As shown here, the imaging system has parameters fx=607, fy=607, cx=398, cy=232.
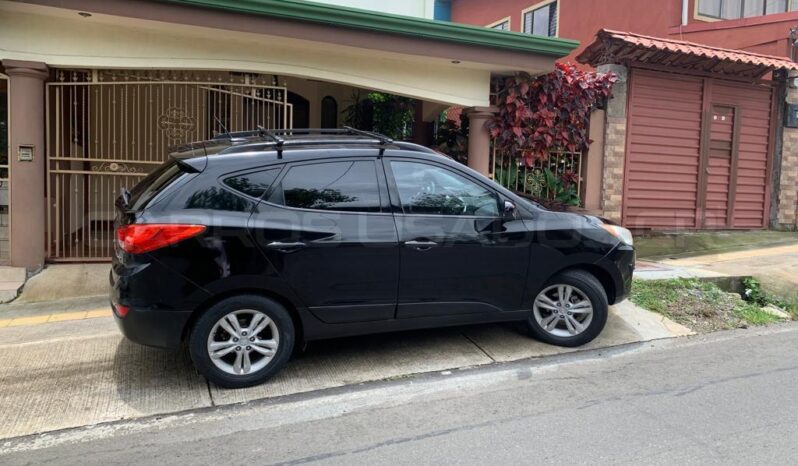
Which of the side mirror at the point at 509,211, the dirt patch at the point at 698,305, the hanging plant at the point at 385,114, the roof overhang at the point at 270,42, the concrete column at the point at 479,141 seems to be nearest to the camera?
the side mirror at the point at 509,211

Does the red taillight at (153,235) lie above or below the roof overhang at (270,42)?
below

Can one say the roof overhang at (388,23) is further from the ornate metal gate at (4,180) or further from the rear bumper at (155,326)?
the rear bumper at (155,326)

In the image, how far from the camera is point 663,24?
41.6 feet

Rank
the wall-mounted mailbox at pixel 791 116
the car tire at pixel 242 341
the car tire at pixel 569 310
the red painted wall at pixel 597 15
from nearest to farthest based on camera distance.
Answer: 1. the car tire at pixel 242 341
2. the car tire at pixel 569 310
3. the wall-mounted mailbox at pixel 791 116
4. the red painted wall at pixel 597 15

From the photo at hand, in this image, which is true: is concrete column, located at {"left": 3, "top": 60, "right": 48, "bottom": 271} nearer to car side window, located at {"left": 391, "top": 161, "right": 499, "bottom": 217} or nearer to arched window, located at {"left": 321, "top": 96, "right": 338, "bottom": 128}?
car side window, located at {"left": 391, "top": 161, "right": 499, "bottom": 217}

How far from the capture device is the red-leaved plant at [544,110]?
862cm

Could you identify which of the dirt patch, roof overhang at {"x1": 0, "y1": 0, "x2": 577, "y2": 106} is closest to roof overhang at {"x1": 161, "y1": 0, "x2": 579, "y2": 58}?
roof overhang at {"x1": 0, "y1": 0, "x2": 577, "y2": 106}

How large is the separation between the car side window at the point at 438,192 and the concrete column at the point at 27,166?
4.54 m

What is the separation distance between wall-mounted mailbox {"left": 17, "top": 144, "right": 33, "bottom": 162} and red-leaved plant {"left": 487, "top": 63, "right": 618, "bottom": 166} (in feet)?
18.7

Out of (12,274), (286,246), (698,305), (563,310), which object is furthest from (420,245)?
(12,274)

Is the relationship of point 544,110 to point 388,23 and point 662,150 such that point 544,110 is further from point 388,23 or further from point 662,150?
point 388,23

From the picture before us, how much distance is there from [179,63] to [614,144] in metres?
6.42

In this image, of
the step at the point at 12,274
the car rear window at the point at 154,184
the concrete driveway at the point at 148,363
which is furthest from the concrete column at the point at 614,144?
the step at the point at 12,274

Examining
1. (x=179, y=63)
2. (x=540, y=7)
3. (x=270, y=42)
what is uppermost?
(x=540, y=7)
